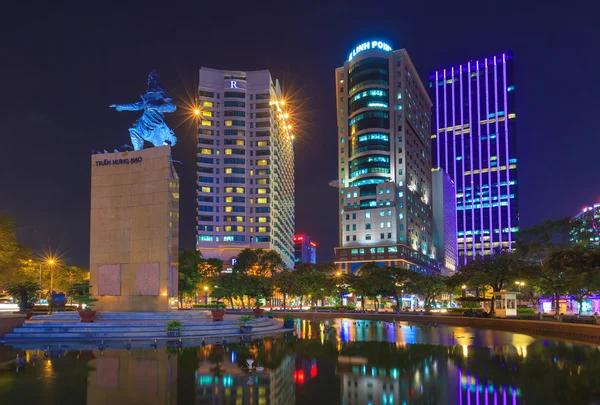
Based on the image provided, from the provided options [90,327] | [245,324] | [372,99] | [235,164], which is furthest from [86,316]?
[372,99]

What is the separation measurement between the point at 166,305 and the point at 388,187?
12602cm

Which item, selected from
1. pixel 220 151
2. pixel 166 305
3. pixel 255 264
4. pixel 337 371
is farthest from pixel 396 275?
pixel 220 151

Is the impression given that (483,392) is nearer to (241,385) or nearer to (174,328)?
(241,385)

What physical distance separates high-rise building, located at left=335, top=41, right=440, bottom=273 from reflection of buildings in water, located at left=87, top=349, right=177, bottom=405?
5182 inches

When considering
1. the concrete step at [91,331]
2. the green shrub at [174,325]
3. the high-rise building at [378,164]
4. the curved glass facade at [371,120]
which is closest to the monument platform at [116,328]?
the concrete step at [91,331]

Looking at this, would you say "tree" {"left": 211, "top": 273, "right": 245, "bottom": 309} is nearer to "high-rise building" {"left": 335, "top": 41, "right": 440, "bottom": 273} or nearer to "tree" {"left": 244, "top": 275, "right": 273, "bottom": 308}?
"tree" {"left": 244, "top": 275, "right": 273, "bottom": 308}

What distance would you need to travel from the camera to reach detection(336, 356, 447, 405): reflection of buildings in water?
16.8 m

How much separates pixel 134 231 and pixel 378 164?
129 meters

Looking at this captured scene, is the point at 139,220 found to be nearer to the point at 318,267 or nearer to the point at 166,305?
the point at 166,305

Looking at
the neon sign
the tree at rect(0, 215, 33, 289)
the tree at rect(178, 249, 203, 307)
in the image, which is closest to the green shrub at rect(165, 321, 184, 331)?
the tree at rect(0, 215, 33, 289)

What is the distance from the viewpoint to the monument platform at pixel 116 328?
3288 centimetres

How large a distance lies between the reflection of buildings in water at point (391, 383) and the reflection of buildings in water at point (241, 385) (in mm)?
2211

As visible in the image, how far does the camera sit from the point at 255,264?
127375 millimetres

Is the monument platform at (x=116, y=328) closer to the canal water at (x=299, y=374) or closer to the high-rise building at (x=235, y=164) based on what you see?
the canal water at (x=299, y=374)
